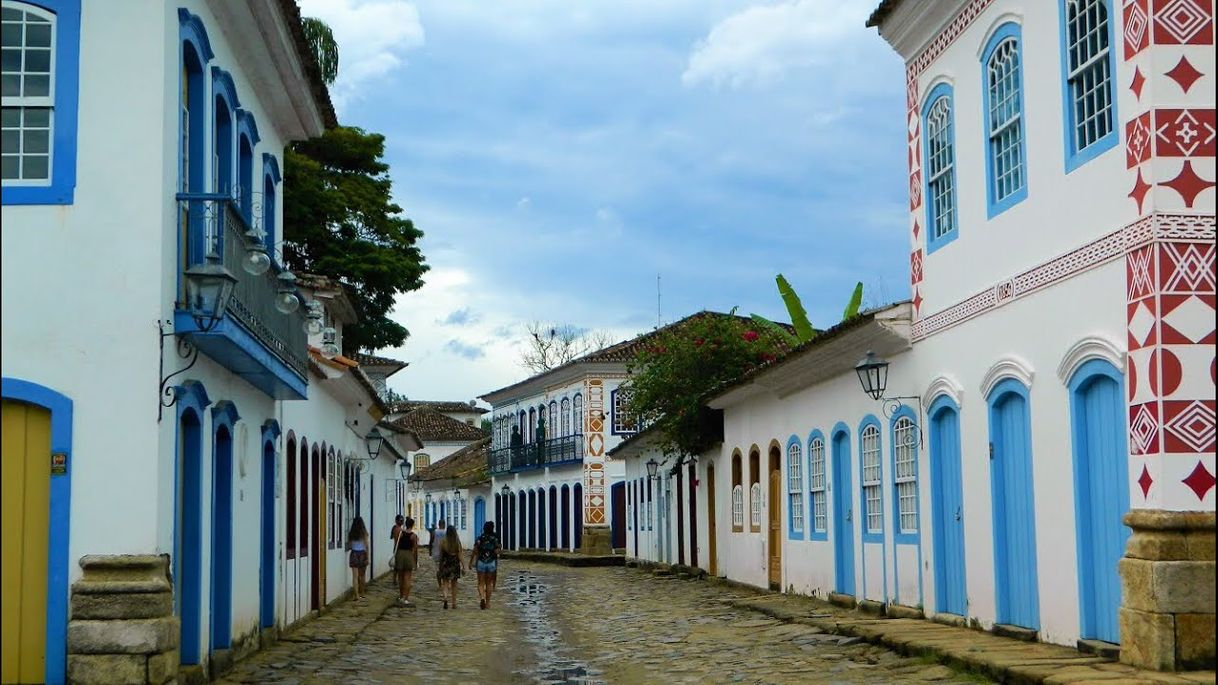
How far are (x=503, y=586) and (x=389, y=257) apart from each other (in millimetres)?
8534

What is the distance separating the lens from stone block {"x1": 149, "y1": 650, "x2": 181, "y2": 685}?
9.46m

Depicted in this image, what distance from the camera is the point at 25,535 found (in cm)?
994

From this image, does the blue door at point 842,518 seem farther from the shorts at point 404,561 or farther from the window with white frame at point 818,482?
the shorts at point 404,561

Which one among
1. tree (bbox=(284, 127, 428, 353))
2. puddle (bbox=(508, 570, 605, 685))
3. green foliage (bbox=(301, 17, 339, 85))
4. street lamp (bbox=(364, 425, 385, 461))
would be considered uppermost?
green foliage (bbox=(301, 17, 339, 85))

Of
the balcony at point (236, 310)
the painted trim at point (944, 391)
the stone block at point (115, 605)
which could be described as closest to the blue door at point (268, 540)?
the balcony at point (236, 310)

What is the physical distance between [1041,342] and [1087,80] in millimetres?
2332

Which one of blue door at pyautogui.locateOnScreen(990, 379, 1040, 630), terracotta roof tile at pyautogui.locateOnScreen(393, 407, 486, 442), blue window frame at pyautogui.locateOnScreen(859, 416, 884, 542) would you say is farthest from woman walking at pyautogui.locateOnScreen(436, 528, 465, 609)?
terracotta roof tile at pyautogui.locateOnScreen(393, 407, 486, 442)

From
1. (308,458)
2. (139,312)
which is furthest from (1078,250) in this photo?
(308,458)

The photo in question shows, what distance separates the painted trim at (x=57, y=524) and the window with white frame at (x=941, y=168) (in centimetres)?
921

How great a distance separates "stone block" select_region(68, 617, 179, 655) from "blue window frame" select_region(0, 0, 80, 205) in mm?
3012

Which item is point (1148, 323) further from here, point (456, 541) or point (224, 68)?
point (456, 541)

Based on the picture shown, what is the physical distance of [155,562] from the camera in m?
9.72

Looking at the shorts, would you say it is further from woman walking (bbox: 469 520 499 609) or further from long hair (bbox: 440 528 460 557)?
woman walking (bbox: 469 520 499 609)

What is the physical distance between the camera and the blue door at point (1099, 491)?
10.9 metres
